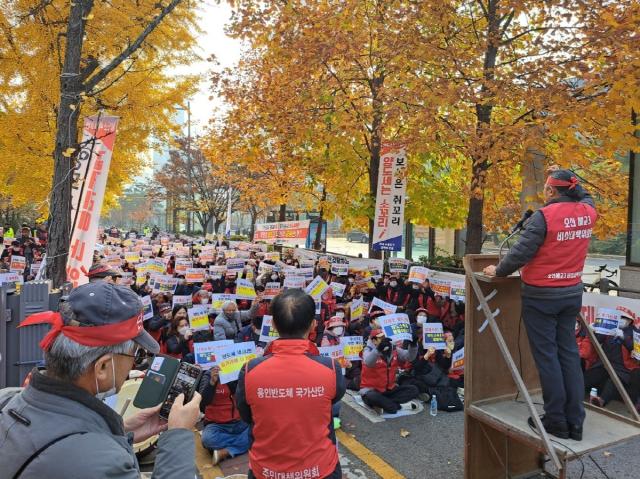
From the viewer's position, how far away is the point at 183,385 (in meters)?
2.43

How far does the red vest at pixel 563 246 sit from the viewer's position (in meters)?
3.04

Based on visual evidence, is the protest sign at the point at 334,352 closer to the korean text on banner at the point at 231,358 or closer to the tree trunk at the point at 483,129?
the korean text on banner at the point at 231,358

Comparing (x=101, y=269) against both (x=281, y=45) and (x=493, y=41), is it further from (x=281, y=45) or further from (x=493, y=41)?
(x=493, y=41)

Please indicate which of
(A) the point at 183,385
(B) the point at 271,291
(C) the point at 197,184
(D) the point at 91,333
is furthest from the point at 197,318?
(C) the point at 197,184

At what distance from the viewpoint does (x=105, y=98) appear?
10367 mm

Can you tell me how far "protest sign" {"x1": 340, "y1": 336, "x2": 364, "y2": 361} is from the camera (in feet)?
19.5

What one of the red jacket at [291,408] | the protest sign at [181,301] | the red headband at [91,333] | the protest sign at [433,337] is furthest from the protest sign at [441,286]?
the red headband at [91,333]

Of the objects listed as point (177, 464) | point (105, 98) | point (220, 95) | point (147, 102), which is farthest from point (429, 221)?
point (177, 464)

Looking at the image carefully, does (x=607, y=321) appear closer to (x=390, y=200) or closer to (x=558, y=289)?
(x=558, y=289)

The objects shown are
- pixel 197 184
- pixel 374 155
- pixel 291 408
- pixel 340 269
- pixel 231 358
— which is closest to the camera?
pixel 291 408

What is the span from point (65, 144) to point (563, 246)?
6.26 meters

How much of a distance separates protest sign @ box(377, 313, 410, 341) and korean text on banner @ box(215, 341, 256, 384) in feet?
6.23

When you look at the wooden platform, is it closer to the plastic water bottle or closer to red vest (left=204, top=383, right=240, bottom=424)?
the plastic water bottle

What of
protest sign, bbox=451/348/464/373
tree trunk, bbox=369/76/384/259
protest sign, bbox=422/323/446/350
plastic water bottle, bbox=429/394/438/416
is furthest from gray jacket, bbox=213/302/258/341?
tree trunk, bbox=369/76/384/259
